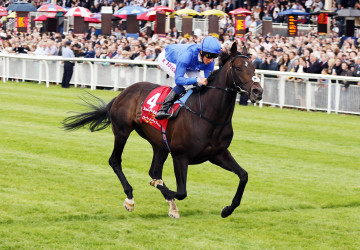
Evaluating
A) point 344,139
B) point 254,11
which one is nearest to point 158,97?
point 344,139

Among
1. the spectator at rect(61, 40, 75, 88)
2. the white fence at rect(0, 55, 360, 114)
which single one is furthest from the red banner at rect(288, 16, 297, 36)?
the spectator at rect(61, 40, 75, 88)

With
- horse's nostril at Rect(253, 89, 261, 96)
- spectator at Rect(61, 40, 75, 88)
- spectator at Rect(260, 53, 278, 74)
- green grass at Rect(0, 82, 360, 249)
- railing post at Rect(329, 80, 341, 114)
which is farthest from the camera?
spectator at Rect(61, 40, 75, 88)

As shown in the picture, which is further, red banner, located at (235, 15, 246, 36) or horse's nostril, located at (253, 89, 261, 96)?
red banner, located at (235, 15, 246, 36)

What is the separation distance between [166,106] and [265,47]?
16302 mm

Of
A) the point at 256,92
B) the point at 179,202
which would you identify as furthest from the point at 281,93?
the point at 256,92

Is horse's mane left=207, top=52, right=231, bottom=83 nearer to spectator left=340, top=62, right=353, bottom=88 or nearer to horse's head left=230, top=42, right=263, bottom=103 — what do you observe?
horse's head left=230, top=42, right=263, bottom=103

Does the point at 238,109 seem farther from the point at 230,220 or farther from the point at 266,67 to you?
the point at 230,220

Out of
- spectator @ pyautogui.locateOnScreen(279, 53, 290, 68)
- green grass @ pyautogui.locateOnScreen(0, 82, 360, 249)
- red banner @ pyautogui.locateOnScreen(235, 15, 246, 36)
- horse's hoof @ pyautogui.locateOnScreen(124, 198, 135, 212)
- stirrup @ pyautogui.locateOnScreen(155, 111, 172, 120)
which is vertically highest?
red banner @ pyautogui.locateOnScreen(235, 15, 246, 36)

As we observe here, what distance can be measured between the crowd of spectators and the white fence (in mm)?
385

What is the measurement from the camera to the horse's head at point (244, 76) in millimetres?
6375

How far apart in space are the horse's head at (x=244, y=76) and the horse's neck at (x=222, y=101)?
0.09m

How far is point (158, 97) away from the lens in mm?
7574

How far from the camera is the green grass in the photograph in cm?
620

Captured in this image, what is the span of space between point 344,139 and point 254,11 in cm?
2045
